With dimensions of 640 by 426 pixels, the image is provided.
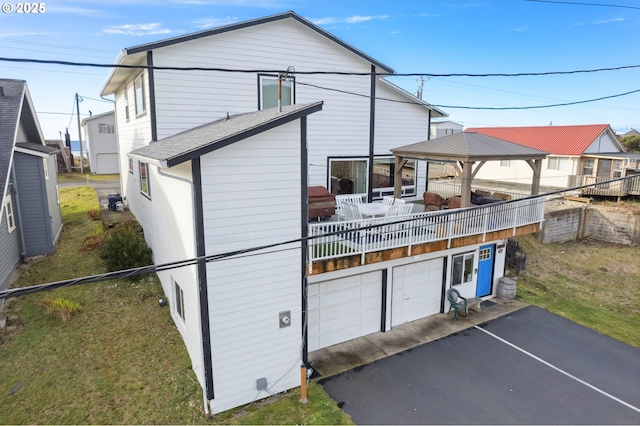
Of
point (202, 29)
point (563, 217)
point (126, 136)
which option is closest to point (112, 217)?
point (126, 136)

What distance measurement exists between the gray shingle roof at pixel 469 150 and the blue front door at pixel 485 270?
3638 millimetres

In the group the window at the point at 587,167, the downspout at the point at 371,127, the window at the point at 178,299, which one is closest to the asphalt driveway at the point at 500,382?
the window at the point at 178,299

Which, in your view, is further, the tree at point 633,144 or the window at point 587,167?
the tree at point 633,144

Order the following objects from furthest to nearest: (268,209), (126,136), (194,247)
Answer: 1. (126,136)
2. (268,209)
3. (194,247)

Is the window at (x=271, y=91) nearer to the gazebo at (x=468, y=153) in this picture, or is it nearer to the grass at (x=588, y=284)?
the gazebo at (x=468, y=153)

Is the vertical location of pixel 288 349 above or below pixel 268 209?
below

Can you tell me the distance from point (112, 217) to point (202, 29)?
10304 mm

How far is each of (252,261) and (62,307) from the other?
647 cm

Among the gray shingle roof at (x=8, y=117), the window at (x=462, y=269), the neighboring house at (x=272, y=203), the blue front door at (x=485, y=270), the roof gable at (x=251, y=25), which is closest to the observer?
the neighboring house at (x=272, y=203)

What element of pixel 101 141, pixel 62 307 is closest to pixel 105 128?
pixel 101 141

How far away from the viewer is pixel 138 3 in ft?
28.2

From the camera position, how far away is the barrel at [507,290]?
46.7 feet

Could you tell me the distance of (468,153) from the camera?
1101 cm

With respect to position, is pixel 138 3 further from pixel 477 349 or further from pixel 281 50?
pixel 477 349
